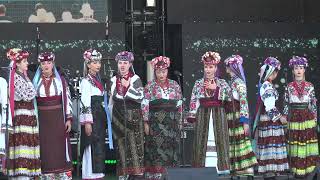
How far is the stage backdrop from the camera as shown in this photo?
11.3m

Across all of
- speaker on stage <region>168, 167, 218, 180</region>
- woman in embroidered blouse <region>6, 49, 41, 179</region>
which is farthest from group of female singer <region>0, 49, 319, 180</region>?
speaker on stage <region>168, 167, 218, 180</region>

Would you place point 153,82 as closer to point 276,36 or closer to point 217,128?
→ point 217,128

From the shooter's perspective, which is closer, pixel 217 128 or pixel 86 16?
pixel 217 128

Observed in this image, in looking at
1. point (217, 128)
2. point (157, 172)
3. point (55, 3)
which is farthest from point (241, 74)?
point (55, 3)

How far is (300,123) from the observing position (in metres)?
9.23

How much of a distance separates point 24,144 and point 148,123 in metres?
1.52

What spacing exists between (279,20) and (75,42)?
312 cm

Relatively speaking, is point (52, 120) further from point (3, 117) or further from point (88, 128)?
point (3, 117)

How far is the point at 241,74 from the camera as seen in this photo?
9062 millimetres

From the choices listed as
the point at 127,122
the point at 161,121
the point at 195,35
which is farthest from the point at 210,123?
the point at 195,35

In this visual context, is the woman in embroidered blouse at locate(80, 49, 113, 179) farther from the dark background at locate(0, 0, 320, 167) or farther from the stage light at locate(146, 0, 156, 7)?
the stage light at locate(146, 0, 156, 7)

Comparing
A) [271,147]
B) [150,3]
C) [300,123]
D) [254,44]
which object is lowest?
[271,147]

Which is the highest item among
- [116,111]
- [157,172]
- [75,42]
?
[75,42]

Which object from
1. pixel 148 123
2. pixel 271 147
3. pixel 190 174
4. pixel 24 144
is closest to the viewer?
pixel 190 174
